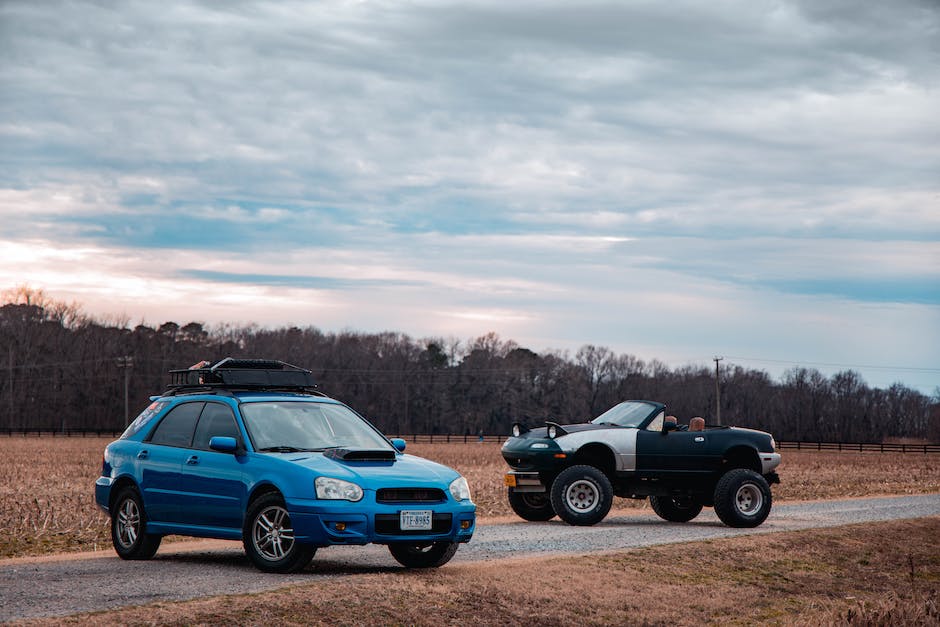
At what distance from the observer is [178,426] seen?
43.7 feet

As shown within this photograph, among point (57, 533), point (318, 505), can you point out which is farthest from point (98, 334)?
point (318, 505)

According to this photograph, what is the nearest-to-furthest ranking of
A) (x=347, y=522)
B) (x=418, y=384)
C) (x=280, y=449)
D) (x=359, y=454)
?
1. (x=347, y=522)
2. (x=359, y=454)
3. (x=280, y=449)
4. (x=418, y=384)

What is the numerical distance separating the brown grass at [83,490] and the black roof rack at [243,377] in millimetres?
3578

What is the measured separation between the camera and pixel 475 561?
13445 millimetres

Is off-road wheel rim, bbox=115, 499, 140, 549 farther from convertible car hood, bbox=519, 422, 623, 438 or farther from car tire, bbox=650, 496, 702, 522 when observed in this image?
car tire, bbox=650, 496, 702, 522

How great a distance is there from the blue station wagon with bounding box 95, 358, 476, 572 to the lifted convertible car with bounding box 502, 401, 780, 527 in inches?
232

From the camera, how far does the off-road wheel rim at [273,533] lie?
11.6 m

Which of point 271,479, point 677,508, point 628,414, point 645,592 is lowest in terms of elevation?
point 645,592

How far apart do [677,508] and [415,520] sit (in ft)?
33.4

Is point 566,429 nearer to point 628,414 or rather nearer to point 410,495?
point 628,414

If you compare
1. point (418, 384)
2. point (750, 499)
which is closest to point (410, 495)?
point (750, 499)

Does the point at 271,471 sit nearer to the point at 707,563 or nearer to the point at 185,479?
the point at 185,479

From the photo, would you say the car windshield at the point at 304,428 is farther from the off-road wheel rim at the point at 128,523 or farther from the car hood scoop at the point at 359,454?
the off-road wheel rim at the point at 128,523

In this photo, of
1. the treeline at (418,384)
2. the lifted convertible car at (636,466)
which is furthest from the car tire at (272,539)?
the treeline at (418,384)
